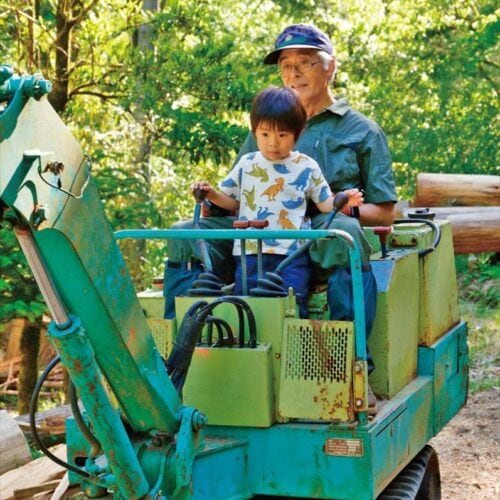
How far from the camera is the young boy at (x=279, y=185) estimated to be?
16.2ft

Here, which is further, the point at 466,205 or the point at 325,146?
the point at 466,205

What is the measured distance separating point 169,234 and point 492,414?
4.26 meters

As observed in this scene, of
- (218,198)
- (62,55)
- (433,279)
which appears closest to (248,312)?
(218,198)

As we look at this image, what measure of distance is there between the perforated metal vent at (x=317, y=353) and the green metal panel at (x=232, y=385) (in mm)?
103

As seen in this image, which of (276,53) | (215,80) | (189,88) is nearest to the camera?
(276,53)

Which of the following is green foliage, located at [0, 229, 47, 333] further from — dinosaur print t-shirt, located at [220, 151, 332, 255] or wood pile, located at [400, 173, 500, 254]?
dinosaur print t-shirt, located at [220, 151, 332, 255]

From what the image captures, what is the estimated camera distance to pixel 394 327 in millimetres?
5156

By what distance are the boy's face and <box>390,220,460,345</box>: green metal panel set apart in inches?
36.4

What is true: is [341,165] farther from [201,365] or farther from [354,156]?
[201,365]

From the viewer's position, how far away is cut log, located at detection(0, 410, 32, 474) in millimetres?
7289

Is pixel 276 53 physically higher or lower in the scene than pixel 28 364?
higher

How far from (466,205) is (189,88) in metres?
2.82

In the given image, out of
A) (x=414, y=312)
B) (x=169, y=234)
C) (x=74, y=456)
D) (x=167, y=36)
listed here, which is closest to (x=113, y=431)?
(x=74, y=456)

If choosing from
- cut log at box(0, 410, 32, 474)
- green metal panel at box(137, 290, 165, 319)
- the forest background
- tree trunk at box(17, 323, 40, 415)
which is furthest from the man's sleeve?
tree trunk at box(17, 323, 40, 415)
